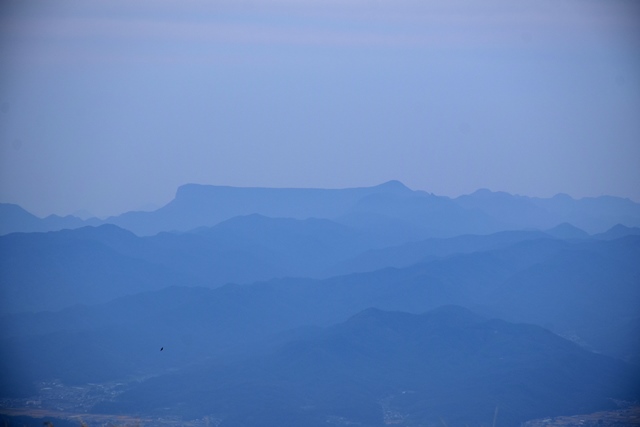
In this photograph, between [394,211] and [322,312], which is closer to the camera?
[322,312]

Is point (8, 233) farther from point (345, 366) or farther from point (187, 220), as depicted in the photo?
point (345, 366)

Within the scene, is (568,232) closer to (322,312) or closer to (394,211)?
(394,211)

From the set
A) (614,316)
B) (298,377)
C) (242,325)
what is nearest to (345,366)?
(298,377)

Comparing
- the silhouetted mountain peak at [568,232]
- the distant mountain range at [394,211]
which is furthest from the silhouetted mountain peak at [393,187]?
the silhouetted mountain peak at [568,232]

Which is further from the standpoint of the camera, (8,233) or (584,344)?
(8,233)

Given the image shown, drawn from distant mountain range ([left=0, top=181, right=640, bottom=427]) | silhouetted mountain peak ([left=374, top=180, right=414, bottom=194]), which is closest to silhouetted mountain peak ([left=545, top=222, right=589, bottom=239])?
distant mountain range ([left=0, top=181, right=640, bottom=427])

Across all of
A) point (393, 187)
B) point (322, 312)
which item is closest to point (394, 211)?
point (393, 187)

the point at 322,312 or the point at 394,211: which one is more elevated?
the point at 394,211

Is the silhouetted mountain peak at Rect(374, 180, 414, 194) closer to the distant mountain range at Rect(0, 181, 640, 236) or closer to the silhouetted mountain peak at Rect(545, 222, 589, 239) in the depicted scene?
the distant mountain range at Rect(0, 181, 640, 236)
